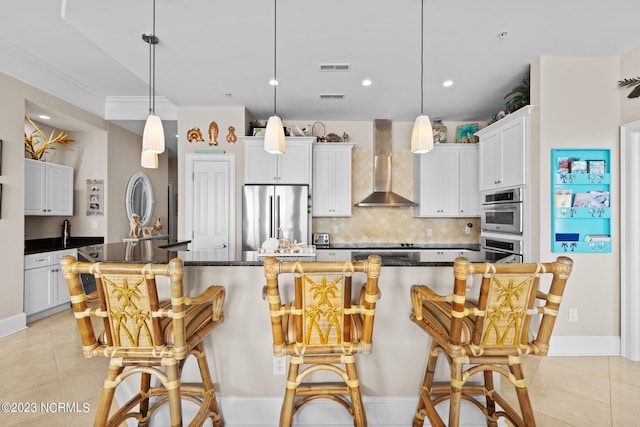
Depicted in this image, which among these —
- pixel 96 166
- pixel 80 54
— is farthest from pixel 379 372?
pixel 96 166

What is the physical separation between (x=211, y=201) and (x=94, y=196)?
208cm

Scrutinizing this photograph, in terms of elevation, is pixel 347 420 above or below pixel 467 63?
below

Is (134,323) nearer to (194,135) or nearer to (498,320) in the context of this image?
(498,320)

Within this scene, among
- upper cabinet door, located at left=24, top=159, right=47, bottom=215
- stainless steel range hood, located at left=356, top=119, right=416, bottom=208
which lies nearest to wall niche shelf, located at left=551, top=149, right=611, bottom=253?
stainless steel range hood, located at left=356, top=119, right=416, bottom=208

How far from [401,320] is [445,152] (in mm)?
3263

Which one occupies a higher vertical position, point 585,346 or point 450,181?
point 450,181

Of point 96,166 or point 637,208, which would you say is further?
point 96,166

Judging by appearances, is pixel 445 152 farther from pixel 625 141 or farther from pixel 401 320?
pixel 401 320

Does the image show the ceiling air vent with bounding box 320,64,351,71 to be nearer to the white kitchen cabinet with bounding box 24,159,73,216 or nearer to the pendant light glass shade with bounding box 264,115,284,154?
the pendant light glass shade with bounding box 264,115,284,154

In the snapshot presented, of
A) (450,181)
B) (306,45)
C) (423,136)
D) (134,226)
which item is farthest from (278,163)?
(134,226)

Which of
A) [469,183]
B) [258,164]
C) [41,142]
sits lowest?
[469,183]

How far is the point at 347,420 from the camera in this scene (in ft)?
6.30

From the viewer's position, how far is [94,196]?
15.6 ft

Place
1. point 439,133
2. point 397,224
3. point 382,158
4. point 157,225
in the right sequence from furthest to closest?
point 157,225
point 397,224
point 382,158
point 439,133
